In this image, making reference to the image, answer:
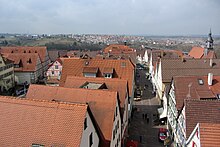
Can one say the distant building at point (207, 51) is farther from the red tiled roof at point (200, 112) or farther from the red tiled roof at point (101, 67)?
the red tiled roof at point (200, 112)

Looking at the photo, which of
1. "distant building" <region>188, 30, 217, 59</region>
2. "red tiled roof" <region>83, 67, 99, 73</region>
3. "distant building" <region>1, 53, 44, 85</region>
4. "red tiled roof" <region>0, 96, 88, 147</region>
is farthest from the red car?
"distant building" <region>188, 30, 217, 59</region>

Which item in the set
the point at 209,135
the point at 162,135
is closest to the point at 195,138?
the point at 209,135

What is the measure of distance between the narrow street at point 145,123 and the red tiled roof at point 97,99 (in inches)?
569

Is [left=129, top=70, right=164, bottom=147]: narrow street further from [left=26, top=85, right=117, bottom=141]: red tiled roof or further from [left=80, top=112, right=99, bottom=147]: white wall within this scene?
[left=80, top=112, right=99, bottom=147]: white wall

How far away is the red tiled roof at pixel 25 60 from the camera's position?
73375 millimetres

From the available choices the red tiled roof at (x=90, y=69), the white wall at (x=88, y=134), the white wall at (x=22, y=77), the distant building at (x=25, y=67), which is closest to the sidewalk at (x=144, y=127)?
the red tiled roof at (x=90, y=69)

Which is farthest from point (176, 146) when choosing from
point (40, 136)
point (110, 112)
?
point (40, 136)

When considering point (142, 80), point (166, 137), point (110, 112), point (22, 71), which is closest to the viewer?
point (110, 112)

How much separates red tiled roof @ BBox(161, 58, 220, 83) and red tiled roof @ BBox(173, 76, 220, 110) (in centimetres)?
1558

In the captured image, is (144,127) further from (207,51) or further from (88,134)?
(207,51)

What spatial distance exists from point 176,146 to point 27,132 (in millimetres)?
22951

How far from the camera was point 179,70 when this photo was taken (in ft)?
181

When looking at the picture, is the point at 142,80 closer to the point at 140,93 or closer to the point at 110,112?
the point at 140,93

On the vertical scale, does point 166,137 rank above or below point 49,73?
below
